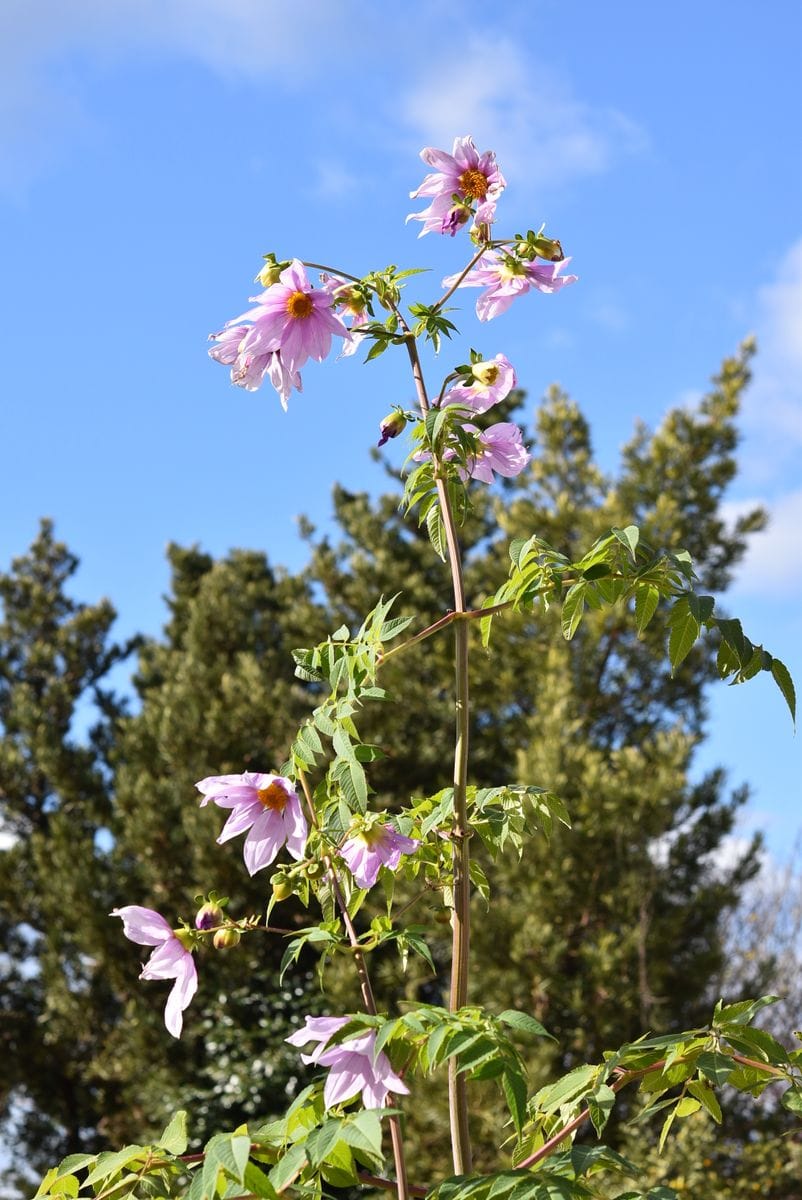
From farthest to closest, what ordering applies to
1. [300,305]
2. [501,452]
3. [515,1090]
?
[501,452] → [300,305] → [515,1090]

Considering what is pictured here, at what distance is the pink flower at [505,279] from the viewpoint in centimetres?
138

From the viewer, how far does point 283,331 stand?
129 cm

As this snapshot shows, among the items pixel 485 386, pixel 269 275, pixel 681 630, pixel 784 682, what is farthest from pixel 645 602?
pixel 269 275

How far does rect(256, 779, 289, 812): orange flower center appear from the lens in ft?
4.17

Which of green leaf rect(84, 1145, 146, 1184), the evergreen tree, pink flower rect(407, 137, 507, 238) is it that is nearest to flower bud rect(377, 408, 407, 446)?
pink flower rect(407, 137, 507, 238)

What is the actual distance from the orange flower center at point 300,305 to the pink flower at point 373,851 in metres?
0.53

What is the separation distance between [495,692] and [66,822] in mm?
2681

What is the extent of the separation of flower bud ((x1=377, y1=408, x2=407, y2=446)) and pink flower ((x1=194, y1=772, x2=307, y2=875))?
0.38 m

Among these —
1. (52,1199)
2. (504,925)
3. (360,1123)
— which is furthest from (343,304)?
(504,925)

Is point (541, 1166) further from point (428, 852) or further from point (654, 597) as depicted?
point (654, 597)

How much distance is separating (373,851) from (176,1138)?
1.09ft

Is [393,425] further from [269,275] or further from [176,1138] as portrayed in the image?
[176,1138]

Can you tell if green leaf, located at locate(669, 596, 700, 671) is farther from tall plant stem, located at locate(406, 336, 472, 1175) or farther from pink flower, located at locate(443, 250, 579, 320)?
pink flower, located at locate(443, 250, 579, 320)

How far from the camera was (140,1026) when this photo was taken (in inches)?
258
